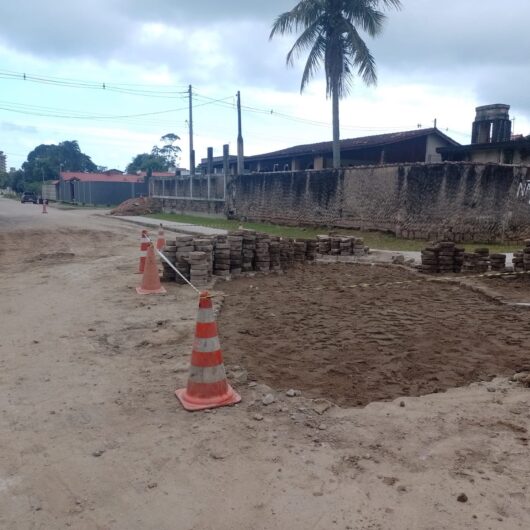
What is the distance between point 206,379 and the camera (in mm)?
3514

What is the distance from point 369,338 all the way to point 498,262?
5.10 metres

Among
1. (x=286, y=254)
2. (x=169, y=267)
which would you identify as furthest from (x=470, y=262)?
(x=169, y=267)

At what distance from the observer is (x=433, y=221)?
15.9 meters

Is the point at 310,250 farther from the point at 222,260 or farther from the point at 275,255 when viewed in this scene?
the point at 222,260

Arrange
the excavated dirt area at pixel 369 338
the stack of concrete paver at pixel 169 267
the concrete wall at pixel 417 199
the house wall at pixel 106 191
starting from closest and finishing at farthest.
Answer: the excavated dirt area at pixel 369 338 → the stack of concrete paver at pixel 169 267 → the concrete wall at pixel 417 199 → the house wall at pixel 106 191

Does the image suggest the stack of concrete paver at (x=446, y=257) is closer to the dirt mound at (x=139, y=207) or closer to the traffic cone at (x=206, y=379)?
the traffic cone at (x=206, y=379)

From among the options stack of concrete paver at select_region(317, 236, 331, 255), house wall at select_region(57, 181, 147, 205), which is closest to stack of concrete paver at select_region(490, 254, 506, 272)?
stack of concrete paver at select_region(317, 236, 331, 255)

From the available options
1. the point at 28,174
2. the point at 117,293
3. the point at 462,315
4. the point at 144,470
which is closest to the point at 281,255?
the point at 117,293

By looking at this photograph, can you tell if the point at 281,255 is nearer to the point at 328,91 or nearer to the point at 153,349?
the point at 153,349

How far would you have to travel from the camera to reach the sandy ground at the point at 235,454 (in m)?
2.31

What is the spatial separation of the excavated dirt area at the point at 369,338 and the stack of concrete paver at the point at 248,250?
3.96 ft

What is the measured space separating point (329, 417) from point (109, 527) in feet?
4.98

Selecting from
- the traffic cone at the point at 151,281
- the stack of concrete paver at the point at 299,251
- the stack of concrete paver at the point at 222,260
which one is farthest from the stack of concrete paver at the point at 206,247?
the stack of concrete paver at the point at 299,251

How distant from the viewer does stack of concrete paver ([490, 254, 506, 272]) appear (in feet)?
29.3
